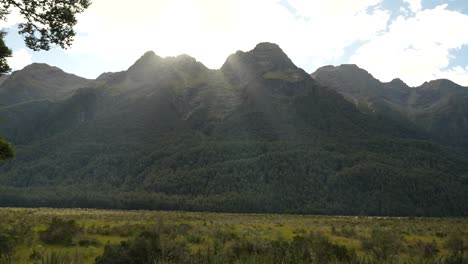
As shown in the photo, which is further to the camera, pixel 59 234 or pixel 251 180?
pixel 251 180

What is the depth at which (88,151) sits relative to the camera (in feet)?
653

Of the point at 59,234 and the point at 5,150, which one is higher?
the point at 5,150

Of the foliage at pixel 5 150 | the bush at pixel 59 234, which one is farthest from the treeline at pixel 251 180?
the foliage at pixel 5 150

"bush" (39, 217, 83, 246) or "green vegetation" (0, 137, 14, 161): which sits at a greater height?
"green vegetation" (0, 137, 14, 161)

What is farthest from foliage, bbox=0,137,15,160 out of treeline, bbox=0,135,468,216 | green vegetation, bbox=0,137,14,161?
treeline, bbox=0,135,468,216

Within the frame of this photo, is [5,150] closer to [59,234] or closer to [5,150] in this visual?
[5,150]

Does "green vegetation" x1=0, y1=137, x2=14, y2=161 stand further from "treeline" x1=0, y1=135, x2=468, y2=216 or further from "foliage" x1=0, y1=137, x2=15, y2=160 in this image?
"treeline" x1=0, y1=135, x2=468, y2=216

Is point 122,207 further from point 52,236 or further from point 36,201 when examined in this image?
point 52,236

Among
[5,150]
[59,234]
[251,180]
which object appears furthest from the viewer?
[251,180]

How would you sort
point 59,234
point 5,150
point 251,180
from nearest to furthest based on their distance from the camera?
point 5,150 < point 59,234 < point 251,180

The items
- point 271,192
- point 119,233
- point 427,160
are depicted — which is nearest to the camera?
point 119,233

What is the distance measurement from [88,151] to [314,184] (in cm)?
11945

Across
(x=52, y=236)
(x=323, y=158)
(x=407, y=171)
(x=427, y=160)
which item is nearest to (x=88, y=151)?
(x=323, y=158)

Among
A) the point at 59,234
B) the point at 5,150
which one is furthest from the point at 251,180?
the point at 5,150
